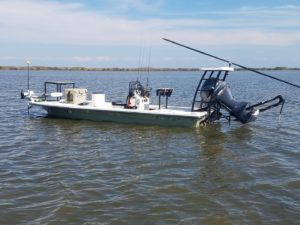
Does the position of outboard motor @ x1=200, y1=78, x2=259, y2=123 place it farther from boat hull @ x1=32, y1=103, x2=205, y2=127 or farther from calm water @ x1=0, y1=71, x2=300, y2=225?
boat hull @ x1=32, y1=103, x2=205, y2=127

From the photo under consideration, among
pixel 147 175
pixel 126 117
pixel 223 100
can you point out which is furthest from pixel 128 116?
pixel 147 175

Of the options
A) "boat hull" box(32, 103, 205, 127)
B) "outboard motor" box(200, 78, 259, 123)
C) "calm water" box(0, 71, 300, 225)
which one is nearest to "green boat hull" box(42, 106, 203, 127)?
"boat hull" box(32, 103, 205, 127)

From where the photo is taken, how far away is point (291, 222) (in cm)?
836

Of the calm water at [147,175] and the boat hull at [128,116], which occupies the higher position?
the boat hull at [128,116]

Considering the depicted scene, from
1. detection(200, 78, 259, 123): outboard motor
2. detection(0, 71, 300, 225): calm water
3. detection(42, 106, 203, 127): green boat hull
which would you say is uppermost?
detection(200, 78, 259, 123): outboard motor

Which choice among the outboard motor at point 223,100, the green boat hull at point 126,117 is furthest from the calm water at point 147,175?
the outboard motor at point 223,100

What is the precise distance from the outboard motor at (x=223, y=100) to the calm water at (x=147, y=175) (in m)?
0.77

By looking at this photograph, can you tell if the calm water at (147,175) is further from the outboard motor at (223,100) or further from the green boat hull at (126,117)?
the outboard motor at (223,100)

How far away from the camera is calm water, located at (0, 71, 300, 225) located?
865 centimetres

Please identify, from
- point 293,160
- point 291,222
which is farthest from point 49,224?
point 293,160

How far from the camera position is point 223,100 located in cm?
1905

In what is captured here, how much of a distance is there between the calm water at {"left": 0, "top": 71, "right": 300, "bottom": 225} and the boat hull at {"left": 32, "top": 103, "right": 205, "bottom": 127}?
0.44 meters

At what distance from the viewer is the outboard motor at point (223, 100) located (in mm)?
18938

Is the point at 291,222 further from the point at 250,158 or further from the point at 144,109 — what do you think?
the point at 144,109
